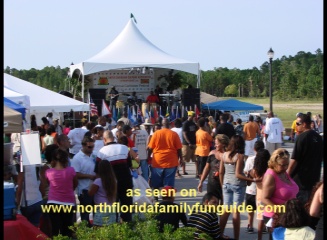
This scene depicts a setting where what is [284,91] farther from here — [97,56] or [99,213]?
[99,213]

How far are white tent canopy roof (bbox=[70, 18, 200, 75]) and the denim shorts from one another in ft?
56.8

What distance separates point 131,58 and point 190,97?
313cm

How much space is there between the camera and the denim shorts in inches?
341

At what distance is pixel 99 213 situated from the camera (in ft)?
26.6

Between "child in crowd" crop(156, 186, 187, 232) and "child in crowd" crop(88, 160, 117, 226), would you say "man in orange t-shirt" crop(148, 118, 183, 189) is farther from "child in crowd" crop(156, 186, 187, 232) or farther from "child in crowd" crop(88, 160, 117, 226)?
"child in crowd" crop(156, 186, 187, 232)

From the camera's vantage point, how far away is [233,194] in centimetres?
874

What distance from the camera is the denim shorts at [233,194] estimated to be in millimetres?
8672

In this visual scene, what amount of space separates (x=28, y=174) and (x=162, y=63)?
1844 centimetres

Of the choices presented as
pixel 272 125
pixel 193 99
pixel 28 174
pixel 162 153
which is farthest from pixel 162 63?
pixel 28 174

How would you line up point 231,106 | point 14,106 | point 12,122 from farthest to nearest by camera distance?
point 231,106
point 14,106
point 12,122

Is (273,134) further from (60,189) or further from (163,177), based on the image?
(60,189)

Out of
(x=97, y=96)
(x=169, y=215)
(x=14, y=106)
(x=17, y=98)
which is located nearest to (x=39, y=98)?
(x=17, y=98)

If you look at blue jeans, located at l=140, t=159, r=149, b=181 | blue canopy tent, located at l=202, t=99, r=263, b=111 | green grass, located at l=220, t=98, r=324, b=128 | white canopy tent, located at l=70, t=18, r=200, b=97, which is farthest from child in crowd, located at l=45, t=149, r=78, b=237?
green grass, located at l=220, t=98, r=324, b=128

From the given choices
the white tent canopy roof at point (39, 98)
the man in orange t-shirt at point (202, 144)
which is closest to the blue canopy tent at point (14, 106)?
the man in orange t-shirt at point (202, 144)
